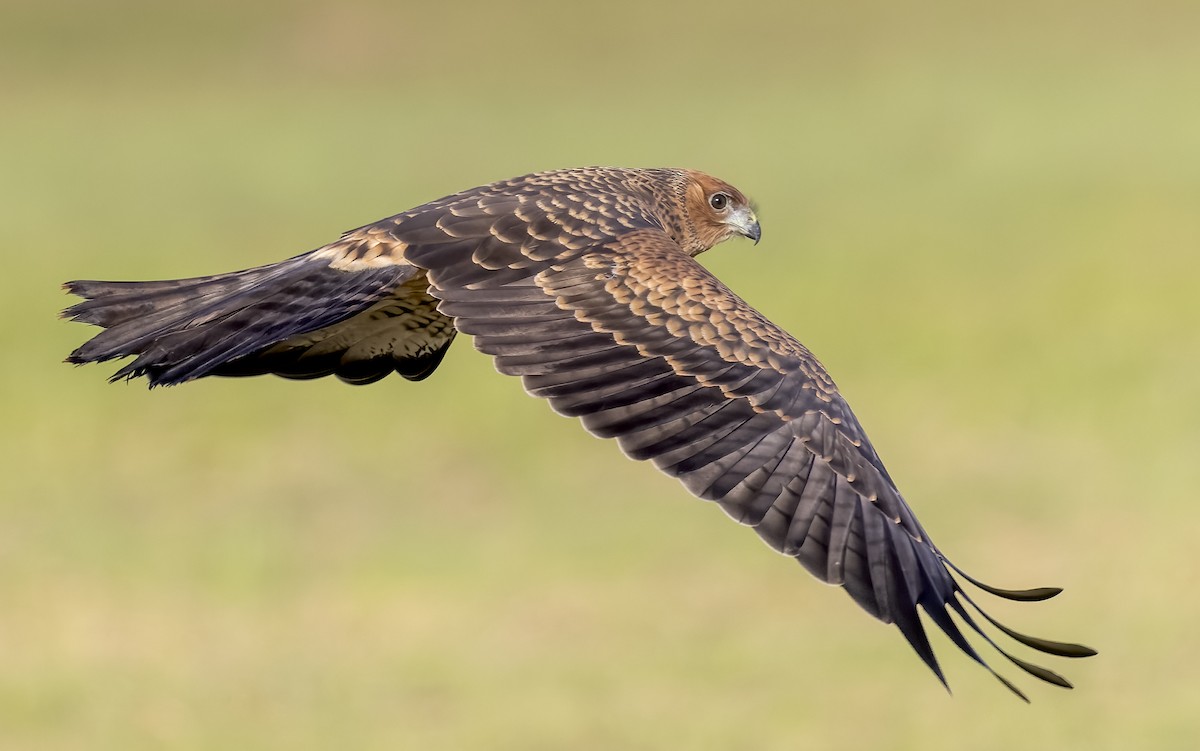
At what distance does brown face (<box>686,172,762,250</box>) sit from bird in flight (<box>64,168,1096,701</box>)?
0.94 m

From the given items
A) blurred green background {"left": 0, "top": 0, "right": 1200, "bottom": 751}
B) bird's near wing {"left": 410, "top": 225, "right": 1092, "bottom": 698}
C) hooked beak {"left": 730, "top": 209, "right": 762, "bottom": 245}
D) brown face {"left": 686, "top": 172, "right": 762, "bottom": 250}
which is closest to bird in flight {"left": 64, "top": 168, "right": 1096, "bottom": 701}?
bird's near wing {"left": 410, "top": 225, "right": 1092, "bottom": 698}

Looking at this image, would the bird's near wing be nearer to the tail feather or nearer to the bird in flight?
the bird in flight

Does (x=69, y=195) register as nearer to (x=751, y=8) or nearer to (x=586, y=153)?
(x=586, y=153)

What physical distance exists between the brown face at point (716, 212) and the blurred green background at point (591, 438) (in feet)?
38.1

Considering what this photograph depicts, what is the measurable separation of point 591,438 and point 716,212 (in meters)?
17.3

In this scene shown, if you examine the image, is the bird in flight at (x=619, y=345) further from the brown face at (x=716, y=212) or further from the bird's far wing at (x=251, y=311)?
the brown face at (x=716, y=212)

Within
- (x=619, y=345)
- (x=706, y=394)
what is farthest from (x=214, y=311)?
(x=706, y=394)

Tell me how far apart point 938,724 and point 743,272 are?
8852mm

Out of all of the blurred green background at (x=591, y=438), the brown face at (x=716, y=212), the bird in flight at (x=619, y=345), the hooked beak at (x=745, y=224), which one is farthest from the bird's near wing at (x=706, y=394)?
the blurred green background at (x=591, y=438)

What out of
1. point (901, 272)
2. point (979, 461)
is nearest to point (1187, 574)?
point (979, 461)

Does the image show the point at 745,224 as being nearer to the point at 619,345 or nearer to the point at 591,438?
the point at 619,345

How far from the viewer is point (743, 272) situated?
2886 cm

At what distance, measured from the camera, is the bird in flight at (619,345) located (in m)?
7.53

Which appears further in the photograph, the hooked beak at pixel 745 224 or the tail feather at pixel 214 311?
the hooked beak at pixel 745 224
